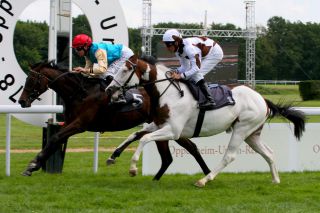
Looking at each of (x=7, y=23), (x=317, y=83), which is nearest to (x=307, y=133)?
(x=7, y=23)

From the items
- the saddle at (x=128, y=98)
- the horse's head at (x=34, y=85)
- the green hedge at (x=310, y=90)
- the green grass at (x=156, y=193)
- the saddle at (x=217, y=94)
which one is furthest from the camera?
the green hedge at (x=310, y=90)

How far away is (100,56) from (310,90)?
99.8 feet

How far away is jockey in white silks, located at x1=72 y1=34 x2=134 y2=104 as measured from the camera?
7.75 metres

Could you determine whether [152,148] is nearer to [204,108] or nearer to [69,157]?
[204,108]

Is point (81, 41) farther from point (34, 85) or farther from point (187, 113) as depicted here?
point (187, 113)

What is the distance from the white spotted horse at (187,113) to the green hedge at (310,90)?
2942 centimetres

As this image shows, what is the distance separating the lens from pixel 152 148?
866 centimetres

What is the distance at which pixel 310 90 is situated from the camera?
121 feet

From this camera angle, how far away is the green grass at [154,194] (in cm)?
592

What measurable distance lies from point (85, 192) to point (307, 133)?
3.86m

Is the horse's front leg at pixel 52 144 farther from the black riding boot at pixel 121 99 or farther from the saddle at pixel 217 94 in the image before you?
the saddle at pixel 217 94

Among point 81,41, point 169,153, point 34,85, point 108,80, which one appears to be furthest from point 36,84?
A: point 169,153

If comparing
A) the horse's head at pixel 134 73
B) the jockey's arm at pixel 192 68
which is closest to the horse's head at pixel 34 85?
the horse's head at pixel 134 73

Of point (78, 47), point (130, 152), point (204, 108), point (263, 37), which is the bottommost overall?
point (130, 152)
